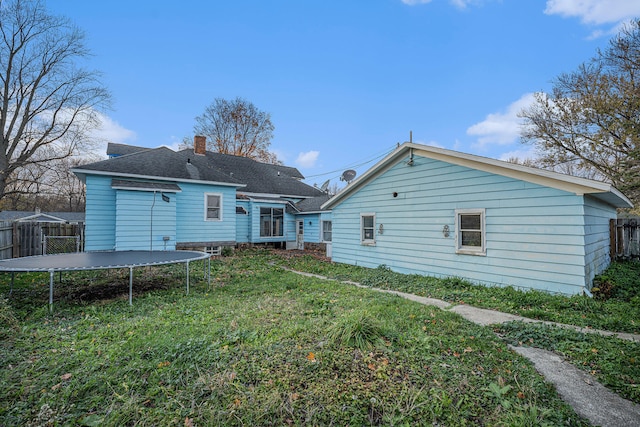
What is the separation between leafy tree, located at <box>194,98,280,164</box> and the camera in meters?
28.5

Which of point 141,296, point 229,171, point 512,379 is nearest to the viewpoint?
point 512,379

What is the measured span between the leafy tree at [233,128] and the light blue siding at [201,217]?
15.3 m

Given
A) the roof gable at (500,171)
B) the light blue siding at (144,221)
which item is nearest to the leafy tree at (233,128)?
the light blue siding at (144,221)

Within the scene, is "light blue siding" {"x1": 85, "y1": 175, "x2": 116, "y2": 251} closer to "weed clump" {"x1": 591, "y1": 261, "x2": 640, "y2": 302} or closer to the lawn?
the lawn

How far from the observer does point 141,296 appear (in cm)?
675

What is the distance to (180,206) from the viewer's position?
13383 mm

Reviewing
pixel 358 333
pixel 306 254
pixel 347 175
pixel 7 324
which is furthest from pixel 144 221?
pixel 358 333

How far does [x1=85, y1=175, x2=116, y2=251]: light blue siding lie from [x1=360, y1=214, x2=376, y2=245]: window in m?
10.1

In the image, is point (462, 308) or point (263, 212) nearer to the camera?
point (462, 308)

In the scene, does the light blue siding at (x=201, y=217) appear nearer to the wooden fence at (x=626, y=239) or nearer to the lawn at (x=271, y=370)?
the lawn at (x=271, y=370)

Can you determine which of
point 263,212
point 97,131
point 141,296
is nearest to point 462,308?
point 141,296

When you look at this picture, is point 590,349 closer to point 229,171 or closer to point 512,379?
point 512,379

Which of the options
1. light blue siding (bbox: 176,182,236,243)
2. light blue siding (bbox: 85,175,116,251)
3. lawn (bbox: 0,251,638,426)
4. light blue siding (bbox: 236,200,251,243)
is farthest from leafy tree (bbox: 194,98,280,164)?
lawn (bbox: 0,251,638,426)

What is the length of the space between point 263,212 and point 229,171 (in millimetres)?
4066
